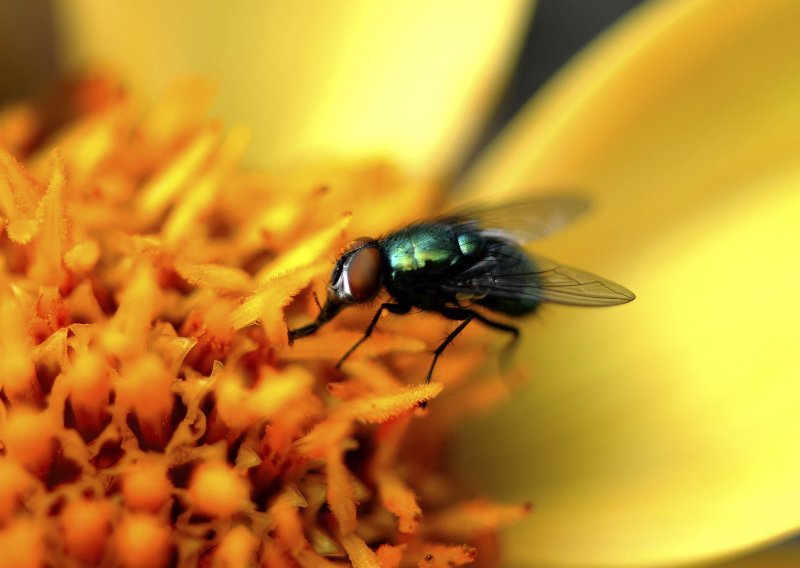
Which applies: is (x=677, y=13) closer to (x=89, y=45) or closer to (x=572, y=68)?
(x=572, y=68)

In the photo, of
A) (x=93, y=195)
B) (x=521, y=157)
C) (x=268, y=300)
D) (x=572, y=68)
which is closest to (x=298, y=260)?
(x=268, y=300)

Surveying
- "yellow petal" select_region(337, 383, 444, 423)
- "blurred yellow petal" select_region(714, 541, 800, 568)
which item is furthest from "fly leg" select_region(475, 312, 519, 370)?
"blurred yellow petal" select_region(714, 541, 800, 568)

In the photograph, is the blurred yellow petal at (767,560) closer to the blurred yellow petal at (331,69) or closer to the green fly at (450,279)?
the green fly at (450,279)

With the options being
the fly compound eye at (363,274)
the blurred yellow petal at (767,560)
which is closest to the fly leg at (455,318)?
the fly compound eye at (363,274)

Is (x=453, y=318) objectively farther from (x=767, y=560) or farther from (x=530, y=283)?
(x=767, y=560)

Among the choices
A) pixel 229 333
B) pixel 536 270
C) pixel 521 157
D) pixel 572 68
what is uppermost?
pixel 572 68

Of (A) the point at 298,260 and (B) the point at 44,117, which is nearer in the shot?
(A) the point at 298,260

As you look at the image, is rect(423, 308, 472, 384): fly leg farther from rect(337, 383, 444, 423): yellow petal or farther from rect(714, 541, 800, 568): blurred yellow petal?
rect(714, 541, 800, 568): blurred yellow petal
